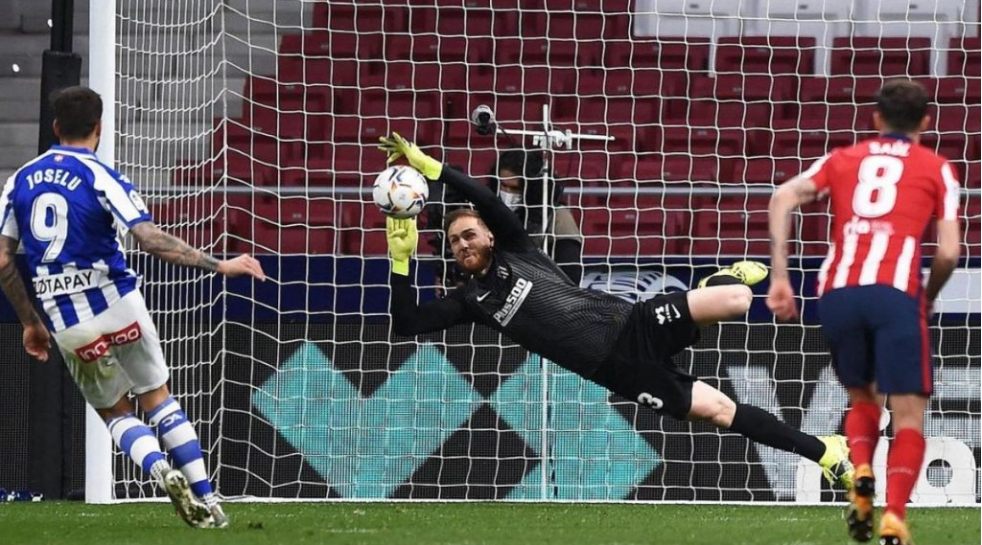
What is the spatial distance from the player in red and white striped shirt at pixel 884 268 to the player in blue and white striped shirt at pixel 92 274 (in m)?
2.11

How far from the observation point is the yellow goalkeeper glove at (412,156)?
6.89 meters

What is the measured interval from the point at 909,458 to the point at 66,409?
5.56 m

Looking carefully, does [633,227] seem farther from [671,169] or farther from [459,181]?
[459,181]

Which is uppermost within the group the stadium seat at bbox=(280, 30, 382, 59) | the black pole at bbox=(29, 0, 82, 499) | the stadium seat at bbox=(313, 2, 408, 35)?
the stadium seat at bbox=(313, 2, 408, 35)

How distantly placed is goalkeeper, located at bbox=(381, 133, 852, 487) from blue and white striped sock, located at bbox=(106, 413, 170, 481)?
4.92 ft

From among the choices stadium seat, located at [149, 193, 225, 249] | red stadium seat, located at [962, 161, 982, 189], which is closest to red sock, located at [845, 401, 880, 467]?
stadium seat, located at [149, 193, 225, 249]

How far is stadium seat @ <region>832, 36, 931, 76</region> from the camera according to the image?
1105 cm

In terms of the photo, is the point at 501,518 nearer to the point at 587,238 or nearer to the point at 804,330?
the point at 804,330

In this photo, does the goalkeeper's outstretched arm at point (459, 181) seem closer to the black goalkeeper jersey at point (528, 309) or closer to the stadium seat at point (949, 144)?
the black goalkeeper jersey at point (528, 309)

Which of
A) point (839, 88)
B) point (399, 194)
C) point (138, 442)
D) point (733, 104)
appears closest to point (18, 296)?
point (138, 442)

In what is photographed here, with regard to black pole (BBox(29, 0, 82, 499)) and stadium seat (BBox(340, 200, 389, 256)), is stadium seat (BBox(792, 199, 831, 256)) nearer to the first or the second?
stadium seat (BBox(340, 200, 389, 256))

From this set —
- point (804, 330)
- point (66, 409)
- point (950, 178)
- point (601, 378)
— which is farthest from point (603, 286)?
point (950, 178)

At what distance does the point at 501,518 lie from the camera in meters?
7.08

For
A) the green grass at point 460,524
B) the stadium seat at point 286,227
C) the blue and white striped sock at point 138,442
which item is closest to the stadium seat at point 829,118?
the stadium seat at point 286,227
